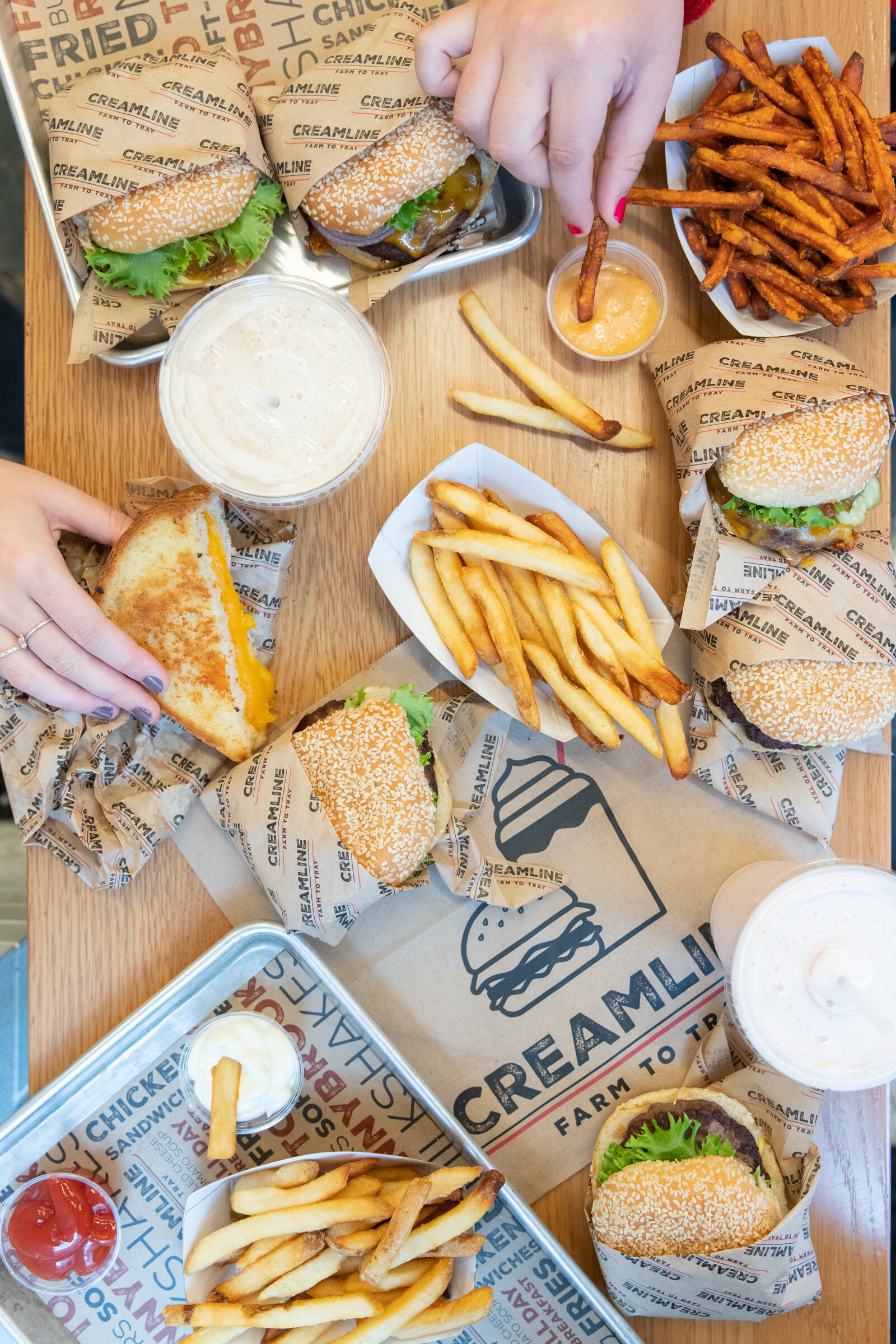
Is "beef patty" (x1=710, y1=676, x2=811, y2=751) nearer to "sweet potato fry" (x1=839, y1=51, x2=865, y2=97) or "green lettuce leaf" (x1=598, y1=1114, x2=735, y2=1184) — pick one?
"green lettuce leaf" (x1=598, y1=1114, x2=735, y2=1184)

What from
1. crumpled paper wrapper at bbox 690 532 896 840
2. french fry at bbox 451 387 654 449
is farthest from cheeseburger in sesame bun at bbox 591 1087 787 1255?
french fry at bbox 451 387 654 449

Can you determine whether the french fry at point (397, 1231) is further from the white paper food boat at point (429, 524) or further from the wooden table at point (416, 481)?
the white paper food boat at point (429, 524)

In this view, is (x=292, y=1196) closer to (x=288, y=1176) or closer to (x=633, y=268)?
(x=288, y=1176)

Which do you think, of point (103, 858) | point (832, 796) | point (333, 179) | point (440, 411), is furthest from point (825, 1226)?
point (333, 179)

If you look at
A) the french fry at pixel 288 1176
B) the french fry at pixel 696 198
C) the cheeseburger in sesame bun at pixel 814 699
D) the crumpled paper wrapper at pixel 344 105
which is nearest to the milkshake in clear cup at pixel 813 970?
the cheeseburger in sesame bun at pixel 814 699

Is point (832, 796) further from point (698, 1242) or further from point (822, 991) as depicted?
point (698, 1242)
